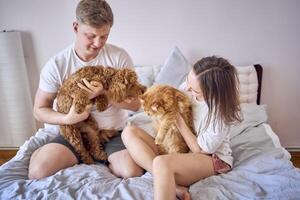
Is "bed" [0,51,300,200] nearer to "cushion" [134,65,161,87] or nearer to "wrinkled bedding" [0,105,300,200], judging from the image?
"wrinkled bedding" [0,105,300,200]

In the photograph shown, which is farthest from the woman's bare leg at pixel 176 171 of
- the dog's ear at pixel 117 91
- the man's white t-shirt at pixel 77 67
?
the man's white t-shirt at pixel 77 67

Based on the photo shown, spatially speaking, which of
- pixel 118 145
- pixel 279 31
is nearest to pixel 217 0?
pixel 279 31

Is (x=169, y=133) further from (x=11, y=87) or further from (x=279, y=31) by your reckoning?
(x=11, y=87)

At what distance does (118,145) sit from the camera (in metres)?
1.68

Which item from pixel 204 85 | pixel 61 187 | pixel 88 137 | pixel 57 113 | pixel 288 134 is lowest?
pixel 288 134

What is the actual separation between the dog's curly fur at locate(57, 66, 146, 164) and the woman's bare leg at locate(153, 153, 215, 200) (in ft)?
1.31

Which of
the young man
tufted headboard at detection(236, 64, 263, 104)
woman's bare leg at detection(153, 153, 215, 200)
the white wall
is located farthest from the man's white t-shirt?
tufted headboard at detection(236, 64, 263, 104)

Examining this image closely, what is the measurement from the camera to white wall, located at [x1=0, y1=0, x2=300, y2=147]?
8.00 ft

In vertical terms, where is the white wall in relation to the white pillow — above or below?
above

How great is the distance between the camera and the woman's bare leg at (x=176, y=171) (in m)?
1.22

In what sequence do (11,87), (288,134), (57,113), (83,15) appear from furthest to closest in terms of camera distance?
(288,134) < (11,87) < (57,113) < (83,15)

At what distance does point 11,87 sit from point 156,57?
137cm

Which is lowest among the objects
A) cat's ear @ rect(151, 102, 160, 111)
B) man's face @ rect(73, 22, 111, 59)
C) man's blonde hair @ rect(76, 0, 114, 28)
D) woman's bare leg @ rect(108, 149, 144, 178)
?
woman's bare leg @ rect(108, 149, 144, 178)

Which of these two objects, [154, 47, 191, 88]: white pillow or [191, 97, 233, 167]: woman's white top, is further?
[154, 47, 191, 88]: white pillow
